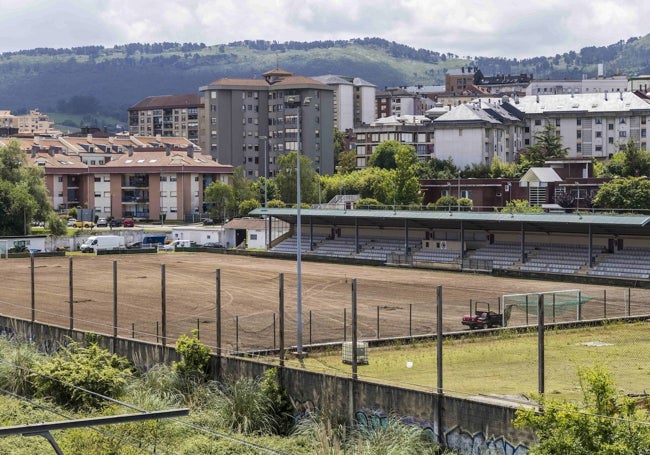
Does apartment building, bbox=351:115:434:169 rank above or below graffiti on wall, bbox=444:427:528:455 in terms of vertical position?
above

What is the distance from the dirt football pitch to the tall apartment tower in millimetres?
88310

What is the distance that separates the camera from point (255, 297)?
61.4 metres

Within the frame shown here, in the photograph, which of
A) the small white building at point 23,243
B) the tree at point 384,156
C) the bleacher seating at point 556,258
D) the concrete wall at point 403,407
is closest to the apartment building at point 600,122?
the tree at point 384,156

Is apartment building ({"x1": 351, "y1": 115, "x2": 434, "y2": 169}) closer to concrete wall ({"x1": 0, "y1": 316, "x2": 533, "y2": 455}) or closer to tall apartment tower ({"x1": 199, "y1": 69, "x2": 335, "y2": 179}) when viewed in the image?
tall apartment tower ({"x1": 199, "y1": 69, "x2": 335, "y2": 179})

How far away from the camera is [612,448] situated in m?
19.4

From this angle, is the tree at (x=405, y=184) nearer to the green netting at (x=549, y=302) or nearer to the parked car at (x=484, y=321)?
the green netting at (x=549, y=302)

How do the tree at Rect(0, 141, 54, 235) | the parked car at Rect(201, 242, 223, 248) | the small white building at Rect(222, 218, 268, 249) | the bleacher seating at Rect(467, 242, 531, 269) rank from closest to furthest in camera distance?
the bleacher seating at Rect(467, 242, 531, 269) < the small white building at Rect(222, 218, 268, 249) < the parked car at Rect(201, 242, 223, 248) < the tree at Rect(0, 141, 54, 235)

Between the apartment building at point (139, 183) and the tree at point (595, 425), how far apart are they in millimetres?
120825

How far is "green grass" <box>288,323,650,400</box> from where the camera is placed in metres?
30.5

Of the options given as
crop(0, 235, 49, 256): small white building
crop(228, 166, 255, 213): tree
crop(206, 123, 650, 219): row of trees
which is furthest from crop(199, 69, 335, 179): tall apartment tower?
crop(0, 235, 49, 256): small white building

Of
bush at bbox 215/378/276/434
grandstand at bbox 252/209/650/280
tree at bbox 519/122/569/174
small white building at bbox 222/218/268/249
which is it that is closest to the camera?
bush at bbox 215/378/276/434

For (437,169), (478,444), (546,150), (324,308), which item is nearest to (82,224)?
(437,169)

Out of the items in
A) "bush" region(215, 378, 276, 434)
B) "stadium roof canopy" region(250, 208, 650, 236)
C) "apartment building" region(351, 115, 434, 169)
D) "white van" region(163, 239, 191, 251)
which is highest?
"apartment building" region(351, 115, 434, 169)

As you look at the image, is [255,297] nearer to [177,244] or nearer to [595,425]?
[595,425]
